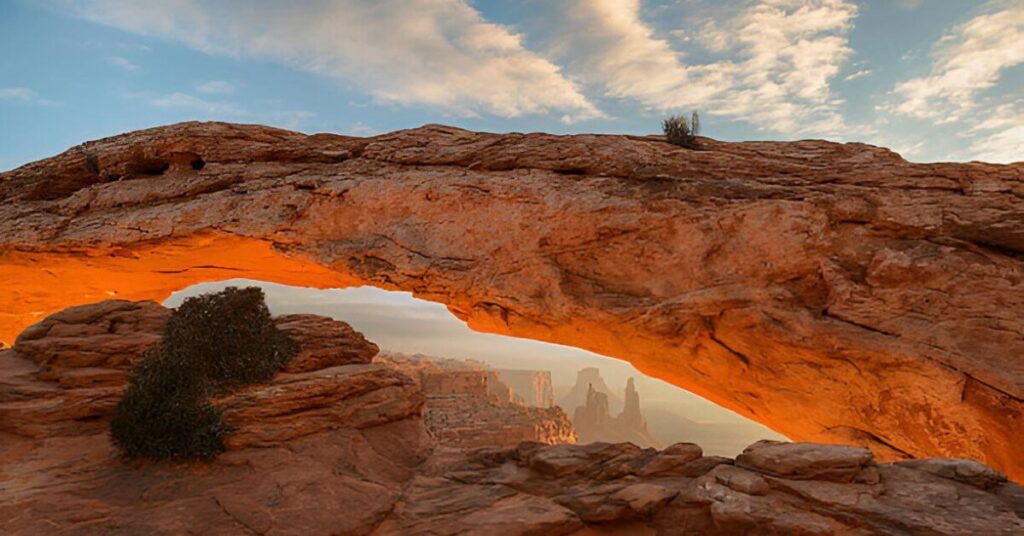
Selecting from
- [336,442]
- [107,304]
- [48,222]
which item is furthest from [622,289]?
[48,222]

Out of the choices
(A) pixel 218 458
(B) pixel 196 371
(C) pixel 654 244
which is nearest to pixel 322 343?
(B) pixel 196 371

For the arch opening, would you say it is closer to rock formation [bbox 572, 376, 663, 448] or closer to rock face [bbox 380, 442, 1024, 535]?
rock face [bbox 380, 442, 1024, 535]

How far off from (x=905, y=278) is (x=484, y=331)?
12.5 m

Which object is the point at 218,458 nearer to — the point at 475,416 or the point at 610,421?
the point at 475,416

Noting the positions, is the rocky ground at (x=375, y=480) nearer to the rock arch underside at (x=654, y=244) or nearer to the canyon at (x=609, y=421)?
the rock arch underside at (x=654, y=244)

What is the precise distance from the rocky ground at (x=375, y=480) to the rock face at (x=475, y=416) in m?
22.7

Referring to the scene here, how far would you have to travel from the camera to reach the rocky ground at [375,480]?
843 cm

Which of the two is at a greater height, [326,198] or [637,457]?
[326,198]

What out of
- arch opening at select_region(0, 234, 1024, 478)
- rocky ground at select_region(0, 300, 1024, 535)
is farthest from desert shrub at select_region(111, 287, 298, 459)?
arch opening at select_region(0, 234, 1024, 478)

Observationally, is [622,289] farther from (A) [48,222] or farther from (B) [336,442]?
(A) [48,222]

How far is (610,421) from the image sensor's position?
13925 centimetres

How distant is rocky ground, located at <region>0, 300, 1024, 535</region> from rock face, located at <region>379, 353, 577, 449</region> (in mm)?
22741

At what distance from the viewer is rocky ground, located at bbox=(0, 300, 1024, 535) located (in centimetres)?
843

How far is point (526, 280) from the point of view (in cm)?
1466
